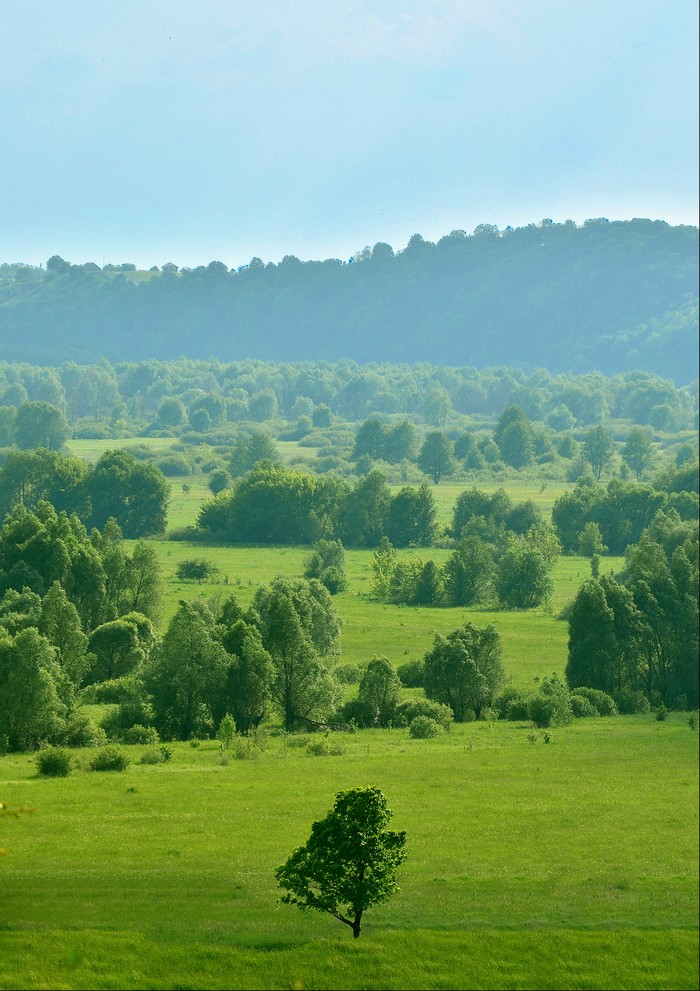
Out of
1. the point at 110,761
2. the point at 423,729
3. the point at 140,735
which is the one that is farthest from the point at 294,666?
the point at 110,761

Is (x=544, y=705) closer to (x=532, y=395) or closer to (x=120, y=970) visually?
(x=120, y=970)

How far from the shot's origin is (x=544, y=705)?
87.5 ft

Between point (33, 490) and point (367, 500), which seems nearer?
point (367, 500)

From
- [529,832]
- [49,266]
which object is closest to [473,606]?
[529,832]

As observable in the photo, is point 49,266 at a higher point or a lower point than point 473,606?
higher

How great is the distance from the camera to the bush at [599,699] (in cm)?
2739

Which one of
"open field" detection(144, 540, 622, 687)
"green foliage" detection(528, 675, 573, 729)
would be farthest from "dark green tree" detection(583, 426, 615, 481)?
"green foliage" detection(528, 675, 573, 729)

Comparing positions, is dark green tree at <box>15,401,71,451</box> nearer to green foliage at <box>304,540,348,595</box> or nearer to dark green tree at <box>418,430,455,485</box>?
dark green tree at <box>418,430,455,485</box>

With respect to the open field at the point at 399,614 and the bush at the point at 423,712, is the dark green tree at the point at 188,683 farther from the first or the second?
the open field at the point at 399,614

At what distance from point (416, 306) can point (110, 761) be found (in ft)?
169

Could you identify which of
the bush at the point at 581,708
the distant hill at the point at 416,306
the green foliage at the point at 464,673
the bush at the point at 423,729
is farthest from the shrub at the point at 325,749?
the distant hill at the point at 416,306

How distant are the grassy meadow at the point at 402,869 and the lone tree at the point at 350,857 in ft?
2.24

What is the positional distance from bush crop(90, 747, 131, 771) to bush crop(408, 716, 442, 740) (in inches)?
241

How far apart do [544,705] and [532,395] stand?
3311 centimetres
